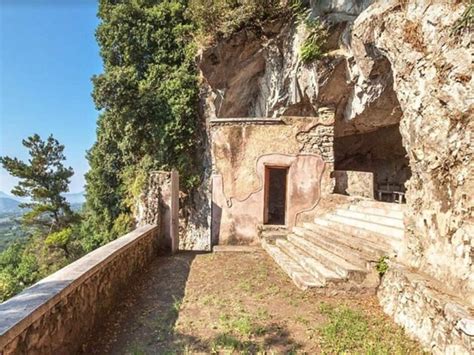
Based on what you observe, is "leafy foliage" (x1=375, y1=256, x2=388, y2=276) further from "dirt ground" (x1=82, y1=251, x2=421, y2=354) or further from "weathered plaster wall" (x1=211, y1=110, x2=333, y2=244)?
"weathered plaster wall" (x1=211, y1=110, x2=333, y2=244)

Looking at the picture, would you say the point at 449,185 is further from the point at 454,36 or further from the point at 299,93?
the point at 299,93

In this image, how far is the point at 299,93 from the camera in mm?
10156

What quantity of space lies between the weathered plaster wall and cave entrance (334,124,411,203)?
4767 mm

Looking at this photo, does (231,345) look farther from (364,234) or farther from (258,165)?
(258,165)

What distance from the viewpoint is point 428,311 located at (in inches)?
121

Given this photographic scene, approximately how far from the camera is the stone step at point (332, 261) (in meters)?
4.39

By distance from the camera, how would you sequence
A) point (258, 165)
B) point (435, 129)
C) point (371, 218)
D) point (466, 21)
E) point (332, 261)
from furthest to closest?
point (258, 165) → point (371, 218) → point (332, 261) → point (435, 129) → point (466, 21)

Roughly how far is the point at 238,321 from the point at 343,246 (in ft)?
8.52

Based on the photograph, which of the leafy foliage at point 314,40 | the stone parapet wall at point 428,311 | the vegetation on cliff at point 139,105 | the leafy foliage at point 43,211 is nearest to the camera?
the stone parapet wall at point 428,311

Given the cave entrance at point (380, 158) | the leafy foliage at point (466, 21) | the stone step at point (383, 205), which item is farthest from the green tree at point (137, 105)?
the leafy foliage at point (466, 21)

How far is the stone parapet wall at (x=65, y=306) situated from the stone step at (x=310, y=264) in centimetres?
310

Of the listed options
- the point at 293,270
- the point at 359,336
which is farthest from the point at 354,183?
the point at 359,336

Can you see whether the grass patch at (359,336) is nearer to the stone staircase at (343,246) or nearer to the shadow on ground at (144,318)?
the stone staircase at (343,246)

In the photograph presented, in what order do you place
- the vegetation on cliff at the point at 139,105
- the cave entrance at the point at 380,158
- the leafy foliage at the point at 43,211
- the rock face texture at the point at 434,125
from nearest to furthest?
the rock face texture at the point at 434,125 < the cave entrance at the point at 380,158 < the vegetation on cliff at the point at 139,105 < the leafy foliage at the point at 43,211
